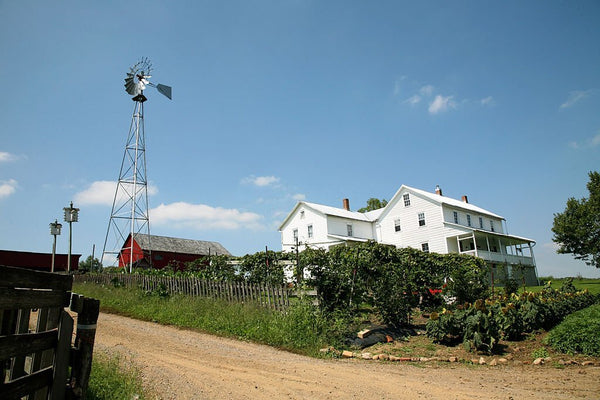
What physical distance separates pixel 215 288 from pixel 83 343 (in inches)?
393

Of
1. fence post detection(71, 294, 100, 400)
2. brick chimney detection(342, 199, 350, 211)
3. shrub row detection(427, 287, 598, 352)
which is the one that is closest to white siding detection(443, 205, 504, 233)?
brick chimney detection(342, 199, 350, 211)

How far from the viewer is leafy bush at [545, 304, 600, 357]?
861 cm

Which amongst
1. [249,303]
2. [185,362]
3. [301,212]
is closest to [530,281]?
[301,212]

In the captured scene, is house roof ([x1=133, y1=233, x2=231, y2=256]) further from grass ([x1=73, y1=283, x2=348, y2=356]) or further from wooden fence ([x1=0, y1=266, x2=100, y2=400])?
wooden fence ([x1=0, y1=266, x2=100, y2=400])

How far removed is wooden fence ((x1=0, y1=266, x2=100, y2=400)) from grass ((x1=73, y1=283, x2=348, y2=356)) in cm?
615

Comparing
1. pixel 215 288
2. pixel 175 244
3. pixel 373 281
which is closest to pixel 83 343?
pixel 373 281

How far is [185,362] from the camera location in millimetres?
7250

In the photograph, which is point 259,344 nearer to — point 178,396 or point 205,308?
point 205,308

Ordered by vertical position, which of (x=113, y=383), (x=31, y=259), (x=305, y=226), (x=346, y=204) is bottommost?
(x=113, y=383)

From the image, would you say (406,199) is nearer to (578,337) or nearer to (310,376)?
(578,337)

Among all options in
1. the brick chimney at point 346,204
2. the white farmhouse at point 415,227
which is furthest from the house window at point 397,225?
the brick chimney at point 346,204

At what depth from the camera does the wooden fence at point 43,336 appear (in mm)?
2846

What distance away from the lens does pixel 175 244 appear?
4622cm

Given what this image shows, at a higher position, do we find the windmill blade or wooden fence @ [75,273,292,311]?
the windmill blade
